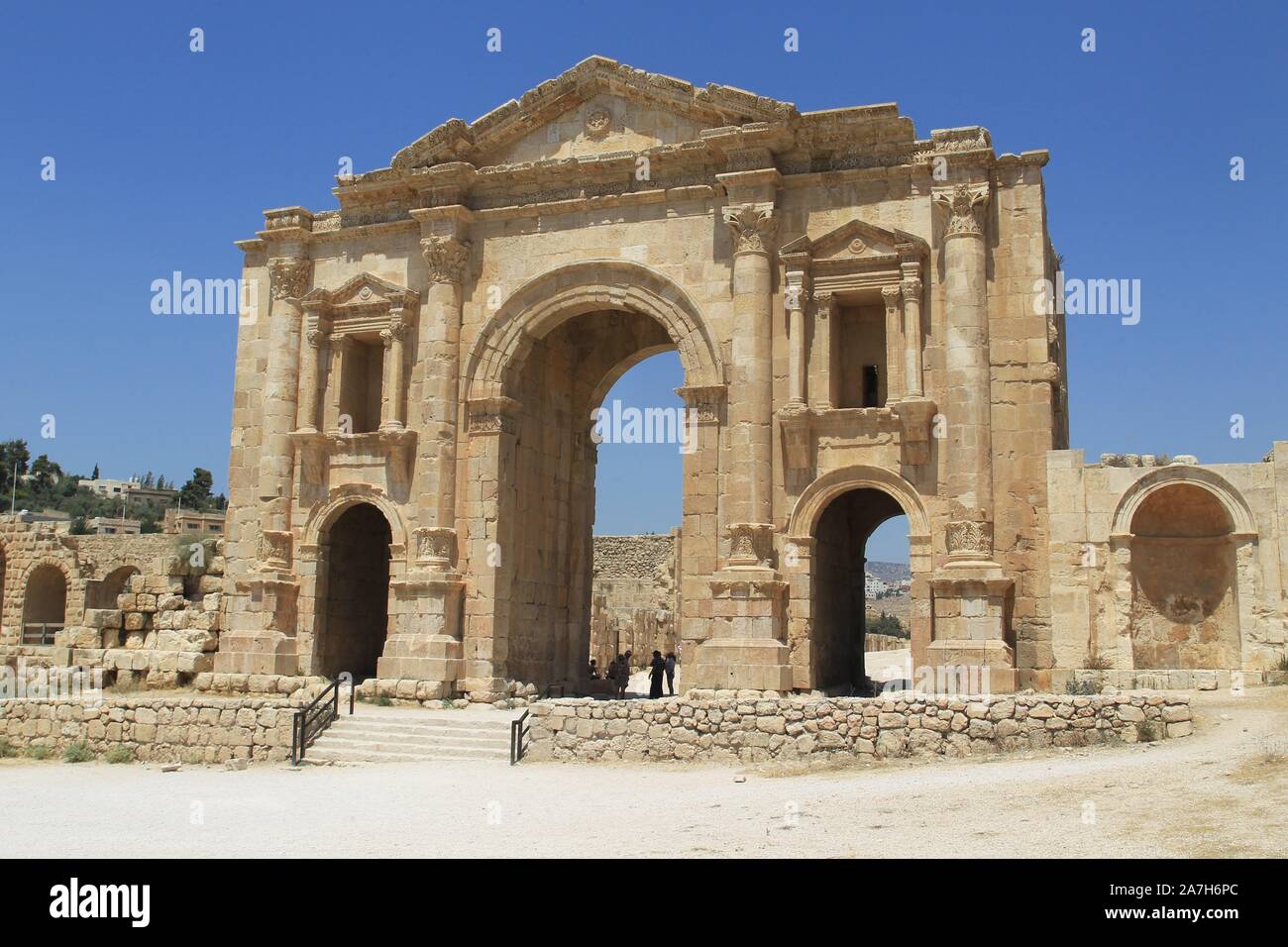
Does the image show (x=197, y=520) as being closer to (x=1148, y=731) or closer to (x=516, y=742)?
(x=516, y=742)

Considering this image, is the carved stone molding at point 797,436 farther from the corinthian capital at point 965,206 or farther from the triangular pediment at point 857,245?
Answer: the corinthian capital at point 965,206

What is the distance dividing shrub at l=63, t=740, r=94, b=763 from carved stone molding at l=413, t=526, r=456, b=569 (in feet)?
18.9

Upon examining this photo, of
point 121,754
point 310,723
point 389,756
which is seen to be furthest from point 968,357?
point 121,754

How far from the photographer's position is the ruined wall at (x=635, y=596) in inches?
1330

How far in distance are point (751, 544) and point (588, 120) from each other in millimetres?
8128

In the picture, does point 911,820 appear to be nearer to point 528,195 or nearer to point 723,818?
point 723,818

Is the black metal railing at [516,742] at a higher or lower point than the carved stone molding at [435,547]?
lower

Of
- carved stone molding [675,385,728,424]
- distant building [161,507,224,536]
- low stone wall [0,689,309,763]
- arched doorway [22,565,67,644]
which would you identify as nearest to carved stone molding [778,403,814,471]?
carved stone molding [675,385,728,424]

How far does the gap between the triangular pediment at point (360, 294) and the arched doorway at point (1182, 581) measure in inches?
505

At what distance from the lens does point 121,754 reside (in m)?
16.4

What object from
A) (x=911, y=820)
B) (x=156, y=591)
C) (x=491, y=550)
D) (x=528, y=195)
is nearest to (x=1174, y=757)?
(x=911, y=820)

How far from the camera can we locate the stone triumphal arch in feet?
59.2

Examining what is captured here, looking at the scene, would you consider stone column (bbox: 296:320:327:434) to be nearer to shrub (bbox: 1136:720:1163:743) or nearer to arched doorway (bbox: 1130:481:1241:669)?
arched doorway (bbox: 1130:481:1241:669)

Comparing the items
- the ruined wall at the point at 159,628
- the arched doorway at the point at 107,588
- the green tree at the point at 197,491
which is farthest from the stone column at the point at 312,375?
the green tree at the point at 197,491
